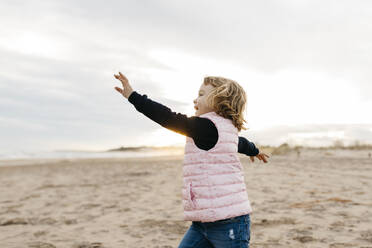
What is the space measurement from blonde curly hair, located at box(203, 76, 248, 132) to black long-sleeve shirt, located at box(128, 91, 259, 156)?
15cm

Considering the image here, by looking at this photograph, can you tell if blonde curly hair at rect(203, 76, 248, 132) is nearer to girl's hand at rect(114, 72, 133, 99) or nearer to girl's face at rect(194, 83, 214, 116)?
girl's face at rect(194, 83, 214, 116)

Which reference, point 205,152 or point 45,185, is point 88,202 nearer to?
point 45,185

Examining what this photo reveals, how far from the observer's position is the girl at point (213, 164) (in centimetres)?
214

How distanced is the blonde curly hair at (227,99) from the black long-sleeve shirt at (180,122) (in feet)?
0.51

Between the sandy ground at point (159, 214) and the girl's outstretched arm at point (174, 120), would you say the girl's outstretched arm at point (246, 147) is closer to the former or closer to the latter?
the girl's outstretched arm at point (174, 120)

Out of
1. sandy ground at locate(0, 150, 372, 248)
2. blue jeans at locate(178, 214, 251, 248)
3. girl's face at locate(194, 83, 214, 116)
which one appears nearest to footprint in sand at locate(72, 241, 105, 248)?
sandy ground at locate(0, 150, 372, 248)

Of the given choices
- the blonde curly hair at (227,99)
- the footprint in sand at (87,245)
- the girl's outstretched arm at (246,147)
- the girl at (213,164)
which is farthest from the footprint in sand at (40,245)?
the blonde curly hair at (227,99)

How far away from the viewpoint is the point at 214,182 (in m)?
2.17

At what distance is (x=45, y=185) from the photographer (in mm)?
9477

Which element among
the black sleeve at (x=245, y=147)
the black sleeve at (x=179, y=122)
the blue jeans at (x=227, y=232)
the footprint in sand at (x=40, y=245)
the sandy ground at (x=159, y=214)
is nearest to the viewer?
the black sleeve at (x=179, y=122)

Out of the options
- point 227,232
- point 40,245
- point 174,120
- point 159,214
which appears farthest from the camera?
point 159,214

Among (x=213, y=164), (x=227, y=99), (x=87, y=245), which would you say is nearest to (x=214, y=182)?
(x=213, y=164)

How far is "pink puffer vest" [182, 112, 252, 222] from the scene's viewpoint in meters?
2.17

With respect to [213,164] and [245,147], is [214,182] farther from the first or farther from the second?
[245,147]
